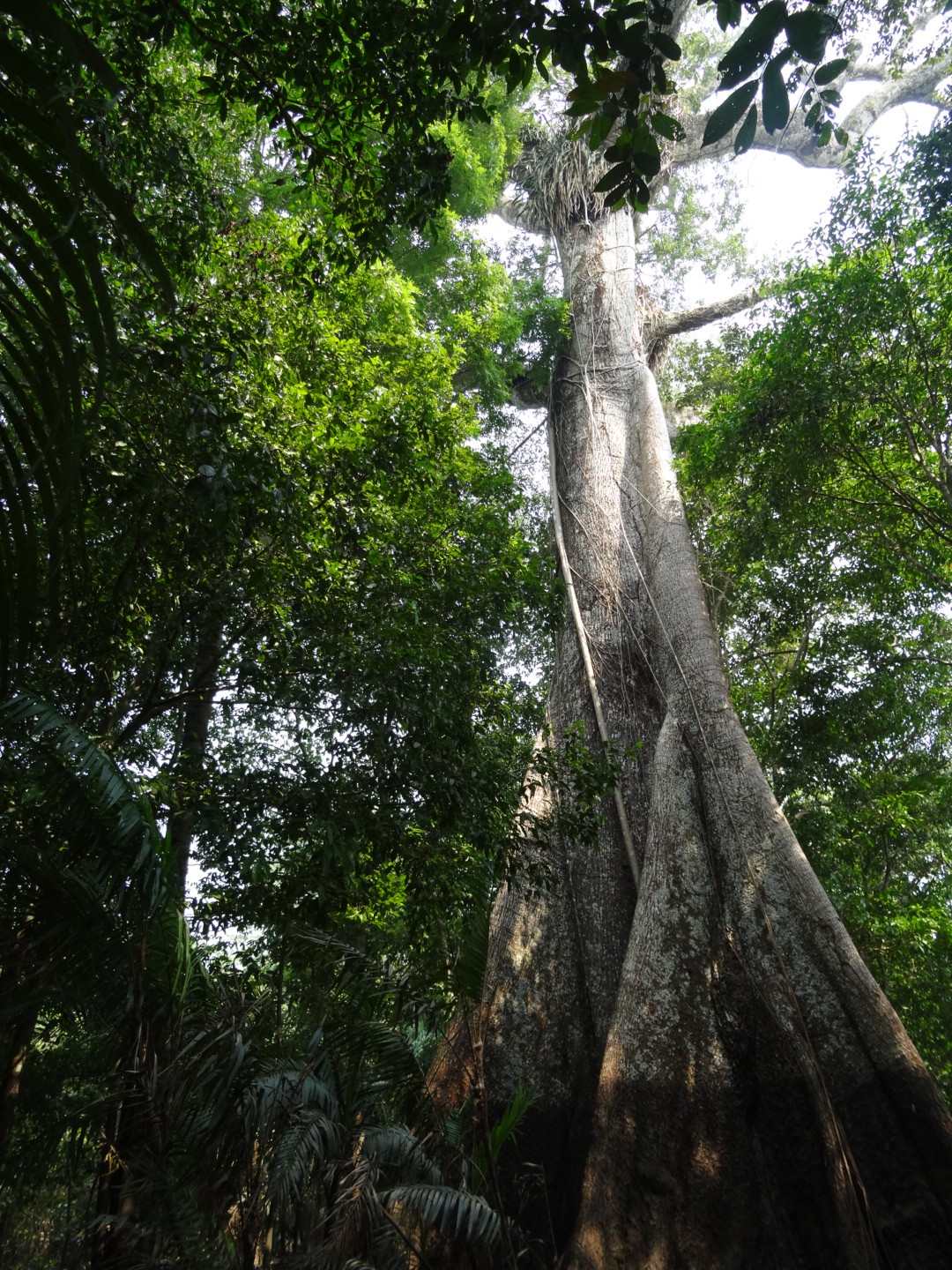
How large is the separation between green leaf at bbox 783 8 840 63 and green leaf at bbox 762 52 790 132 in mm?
47

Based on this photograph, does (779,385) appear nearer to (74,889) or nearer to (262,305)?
(262,305)

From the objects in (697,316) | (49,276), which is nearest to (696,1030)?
(49,276)

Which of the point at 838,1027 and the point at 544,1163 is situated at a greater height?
the point at 838,1027

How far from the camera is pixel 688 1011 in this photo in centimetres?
408

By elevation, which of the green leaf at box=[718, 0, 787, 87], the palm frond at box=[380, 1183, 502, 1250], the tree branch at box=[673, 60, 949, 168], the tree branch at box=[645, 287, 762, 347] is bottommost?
the palm frond at box=[380, 1183, 502, 1250]

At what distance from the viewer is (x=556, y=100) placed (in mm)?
10266

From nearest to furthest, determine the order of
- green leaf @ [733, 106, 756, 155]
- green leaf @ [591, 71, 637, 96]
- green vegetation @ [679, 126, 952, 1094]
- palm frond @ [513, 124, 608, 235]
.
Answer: green leaf @ [733, 106, 756, 155]
green leaf @ [591, 71, 637, 96]
green vegetation @ [679, 126, 952, 1094]
palm frond @ [513, 124, 608, 235]

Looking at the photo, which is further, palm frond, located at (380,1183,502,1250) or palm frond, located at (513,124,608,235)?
palm frond, located at (513,124,608,235)

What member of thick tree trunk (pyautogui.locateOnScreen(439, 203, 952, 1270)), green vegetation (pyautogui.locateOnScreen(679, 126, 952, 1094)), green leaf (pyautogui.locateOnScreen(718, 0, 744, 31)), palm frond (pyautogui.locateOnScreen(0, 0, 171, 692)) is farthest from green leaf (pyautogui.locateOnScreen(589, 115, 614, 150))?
green vegetation (pyautogui.locateOnScreen(679, 126, 952, 1094))

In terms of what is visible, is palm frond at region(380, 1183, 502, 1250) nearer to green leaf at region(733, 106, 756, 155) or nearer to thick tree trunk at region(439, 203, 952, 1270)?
thick tree trunk at region(439, 203, 952, 1270)

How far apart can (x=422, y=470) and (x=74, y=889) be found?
2.81m

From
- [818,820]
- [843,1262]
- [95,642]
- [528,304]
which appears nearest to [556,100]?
[528,304]

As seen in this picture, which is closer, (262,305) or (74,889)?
(74,889)

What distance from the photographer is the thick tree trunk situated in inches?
134
